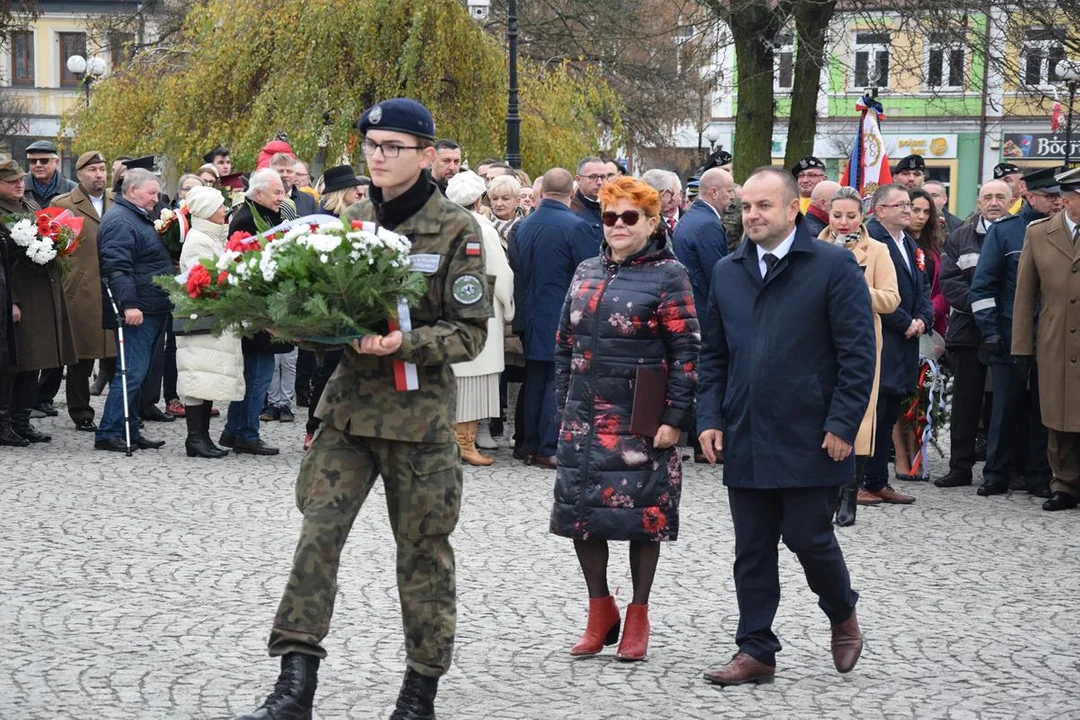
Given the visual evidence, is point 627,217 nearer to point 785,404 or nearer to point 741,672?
point 785,404

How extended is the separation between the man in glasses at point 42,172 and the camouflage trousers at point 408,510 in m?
10.3

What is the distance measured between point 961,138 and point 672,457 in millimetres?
53397

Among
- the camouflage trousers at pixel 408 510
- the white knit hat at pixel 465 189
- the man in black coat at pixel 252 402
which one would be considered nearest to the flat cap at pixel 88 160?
the man in black coat at pixel 252 402

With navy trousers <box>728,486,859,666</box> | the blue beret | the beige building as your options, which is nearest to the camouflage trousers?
→ the blue beret

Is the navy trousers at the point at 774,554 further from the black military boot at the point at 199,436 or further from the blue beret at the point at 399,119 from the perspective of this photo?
the black military boot at the point at 199,436

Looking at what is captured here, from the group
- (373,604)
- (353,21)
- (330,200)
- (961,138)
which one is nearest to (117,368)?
(330,200)

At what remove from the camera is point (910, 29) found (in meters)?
23.7

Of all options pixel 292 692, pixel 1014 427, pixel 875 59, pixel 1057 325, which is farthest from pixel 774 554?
pixel 875 59

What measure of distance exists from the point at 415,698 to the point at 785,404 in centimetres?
186

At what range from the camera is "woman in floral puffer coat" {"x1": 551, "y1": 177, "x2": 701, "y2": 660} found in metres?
6.60

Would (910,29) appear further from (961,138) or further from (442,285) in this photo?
(961,138)

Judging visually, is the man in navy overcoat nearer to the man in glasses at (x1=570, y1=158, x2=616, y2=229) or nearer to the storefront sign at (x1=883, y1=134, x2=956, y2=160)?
the man in glasses at (x1=570, y1=158, x2=616, y2=229)

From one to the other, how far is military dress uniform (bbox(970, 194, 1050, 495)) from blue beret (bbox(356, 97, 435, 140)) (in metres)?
6.81

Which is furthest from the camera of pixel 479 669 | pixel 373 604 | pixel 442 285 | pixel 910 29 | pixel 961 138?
pixel 961 138
